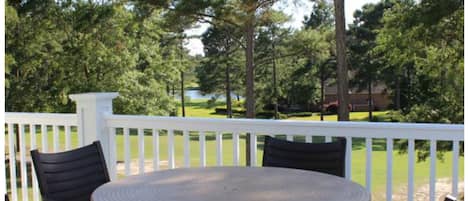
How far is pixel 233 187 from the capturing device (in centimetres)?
194

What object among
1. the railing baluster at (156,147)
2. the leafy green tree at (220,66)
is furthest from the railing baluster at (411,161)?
the leafy green tree at (220,66)

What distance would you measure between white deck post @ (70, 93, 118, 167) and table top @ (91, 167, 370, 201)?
3.82 ft

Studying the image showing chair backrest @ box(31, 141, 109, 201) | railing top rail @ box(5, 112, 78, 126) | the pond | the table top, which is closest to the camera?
the table top

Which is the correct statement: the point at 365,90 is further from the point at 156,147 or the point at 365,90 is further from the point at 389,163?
the point at 389,163

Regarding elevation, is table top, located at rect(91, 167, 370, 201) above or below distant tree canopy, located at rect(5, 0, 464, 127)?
below

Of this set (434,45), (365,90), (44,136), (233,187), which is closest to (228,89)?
(365,90)

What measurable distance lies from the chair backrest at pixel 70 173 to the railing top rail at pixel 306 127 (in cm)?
64

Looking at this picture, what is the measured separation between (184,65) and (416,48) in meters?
10.7

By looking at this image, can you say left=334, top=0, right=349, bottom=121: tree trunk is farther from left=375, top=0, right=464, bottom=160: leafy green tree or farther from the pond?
the pond

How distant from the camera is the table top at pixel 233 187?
1.79 metres

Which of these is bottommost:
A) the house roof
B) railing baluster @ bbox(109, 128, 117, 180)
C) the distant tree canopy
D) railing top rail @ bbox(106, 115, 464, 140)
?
railing baluster @ bbox(109, 128, 117, 180)

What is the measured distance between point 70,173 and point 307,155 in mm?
1166

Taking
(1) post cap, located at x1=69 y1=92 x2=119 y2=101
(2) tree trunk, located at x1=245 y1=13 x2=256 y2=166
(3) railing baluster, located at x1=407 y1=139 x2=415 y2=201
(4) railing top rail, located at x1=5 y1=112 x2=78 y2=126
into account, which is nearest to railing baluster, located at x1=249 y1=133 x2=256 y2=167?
(3) railing baluster, located at x1=407 y1=139 x2=415 y2=201

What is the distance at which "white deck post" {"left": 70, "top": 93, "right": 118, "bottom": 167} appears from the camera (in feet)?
10.6
